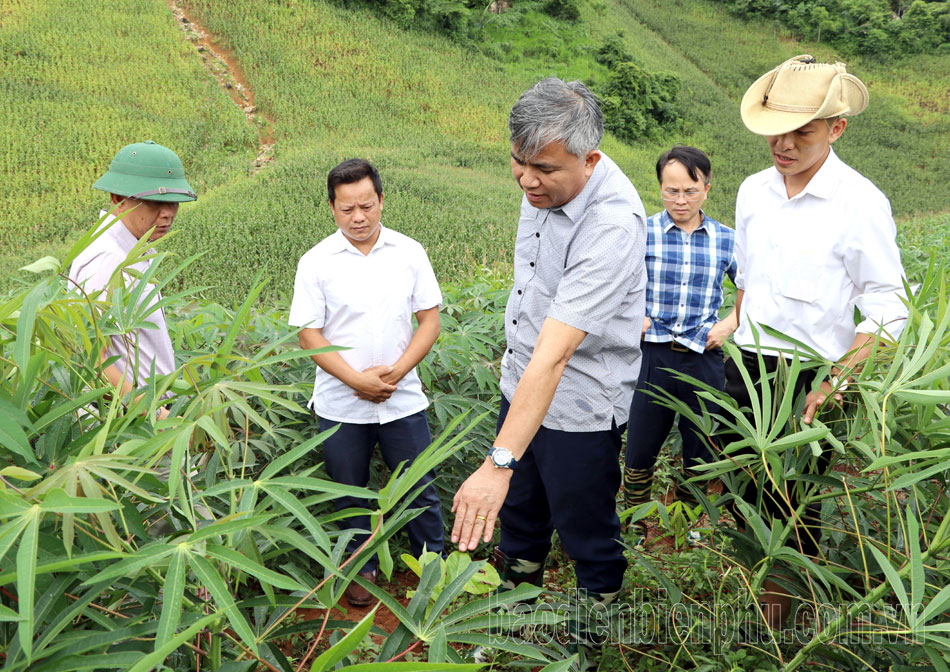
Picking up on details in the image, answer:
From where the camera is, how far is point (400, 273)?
8.44ft

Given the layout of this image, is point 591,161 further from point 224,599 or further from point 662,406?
point 662,406

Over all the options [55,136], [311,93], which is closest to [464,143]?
[311,93]

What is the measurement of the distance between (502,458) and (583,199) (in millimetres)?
684

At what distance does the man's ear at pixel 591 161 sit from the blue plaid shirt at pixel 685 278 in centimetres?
130

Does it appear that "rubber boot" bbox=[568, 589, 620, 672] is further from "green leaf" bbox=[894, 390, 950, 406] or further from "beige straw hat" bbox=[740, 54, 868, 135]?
"beige straw hat" bbox=[740, 54, 868, 135]

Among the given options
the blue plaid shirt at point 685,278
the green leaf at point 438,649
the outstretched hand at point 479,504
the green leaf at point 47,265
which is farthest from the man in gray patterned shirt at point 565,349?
the blue plaid shirt at point 685,278

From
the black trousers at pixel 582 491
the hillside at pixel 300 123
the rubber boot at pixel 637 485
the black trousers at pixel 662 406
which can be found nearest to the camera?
the black trousers at pixel 582 491

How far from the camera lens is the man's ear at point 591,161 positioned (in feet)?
5.57

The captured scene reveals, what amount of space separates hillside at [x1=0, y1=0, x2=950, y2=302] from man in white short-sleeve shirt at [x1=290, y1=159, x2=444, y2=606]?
222 inches

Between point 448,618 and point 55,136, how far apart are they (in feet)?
58.5

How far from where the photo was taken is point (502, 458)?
1533 mm

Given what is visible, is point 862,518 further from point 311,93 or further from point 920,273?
point 311,93

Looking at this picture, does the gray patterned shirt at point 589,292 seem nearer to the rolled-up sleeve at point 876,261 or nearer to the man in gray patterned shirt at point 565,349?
the man in gray patterned shirt at point 565,349

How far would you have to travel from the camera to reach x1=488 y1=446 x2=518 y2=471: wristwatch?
5.01 feet
